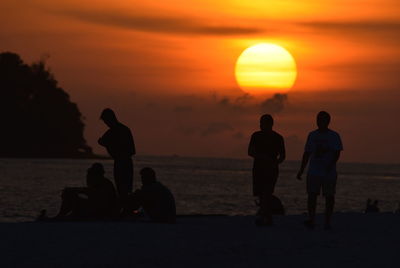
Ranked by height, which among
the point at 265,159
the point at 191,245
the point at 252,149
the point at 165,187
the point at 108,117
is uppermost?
the point at 108,117

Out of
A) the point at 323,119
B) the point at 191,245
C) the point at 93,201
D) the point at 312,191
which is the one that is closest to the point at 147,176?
the point at 93,201

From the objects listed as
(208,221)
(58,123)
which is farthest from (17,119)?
(208,221)

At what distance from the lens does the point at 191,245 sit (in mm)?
12453

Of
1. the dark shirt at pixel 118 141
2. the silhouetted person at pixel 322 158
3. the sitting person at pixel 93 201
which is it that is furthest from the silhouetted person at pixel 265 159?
the sitting person at pixel 93 201

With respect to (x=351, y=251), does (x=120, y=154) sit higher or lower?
higher

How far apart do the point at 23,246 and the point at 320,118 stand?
17.7 ft

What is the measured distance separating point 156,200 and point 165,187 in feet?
0.83

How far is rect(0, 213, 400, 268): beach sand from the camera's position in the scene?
1115cm

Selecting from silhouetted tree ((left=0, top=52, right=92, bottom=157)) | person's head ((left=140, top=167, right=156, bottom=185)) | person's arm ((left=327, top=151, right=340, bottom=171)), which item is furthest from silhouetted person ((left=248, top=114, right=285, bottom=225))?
silhouetted tree ((left=0, top=52, right=92, bottom=157))

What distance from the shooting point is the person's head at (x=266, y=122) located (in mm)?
15234

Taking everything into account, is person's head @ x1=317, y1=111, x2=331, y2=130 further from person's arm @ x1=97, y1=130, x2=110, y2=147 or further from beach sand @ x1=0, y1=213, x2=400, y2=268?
person's arm @ x1=97, y1=130, x2=110, y2=147

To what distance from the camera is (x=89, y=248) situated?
11742 mm

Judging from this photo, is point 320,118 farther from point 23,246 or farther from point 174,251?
point 23,246

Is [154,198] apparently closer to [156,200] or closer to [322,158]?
[156,200]
